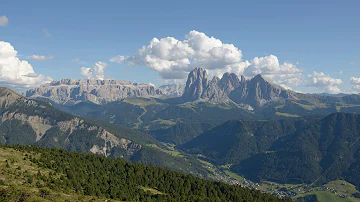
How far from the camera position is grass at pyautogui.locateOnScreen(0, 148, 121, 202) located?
318 feet

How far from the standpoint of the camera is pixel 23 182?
124500 millimetres

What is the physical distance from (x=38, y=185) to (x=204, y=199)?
10435cm

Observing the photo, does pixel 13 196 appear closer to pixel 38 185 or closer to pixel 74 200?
pixel 74 200

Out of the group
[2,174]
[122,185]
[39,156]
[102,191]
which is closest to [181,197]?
[122,185]

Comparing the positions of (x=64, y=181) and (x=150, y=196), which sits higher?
(x=64, y=181)

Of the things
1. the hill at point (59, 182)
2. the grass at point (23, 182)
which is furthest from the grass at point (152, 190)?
the grass at point (23, 182)

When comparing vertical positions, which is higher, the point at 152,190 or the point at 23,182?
the point at 23,182

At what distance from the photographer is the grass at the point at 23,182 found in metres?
96.9

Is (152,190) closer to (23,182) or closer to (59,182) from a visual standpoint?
(59,182)

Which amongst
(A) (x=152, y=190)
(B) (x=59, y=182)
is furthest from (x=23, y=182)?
(A) (x=152, y=190)

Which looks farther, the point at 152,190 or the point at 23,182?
the point at 152,190

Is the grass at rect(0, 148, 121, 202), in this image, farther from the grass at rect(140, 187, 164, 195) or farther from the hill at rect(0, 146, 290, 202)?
the grass at rect(140, 187, 164, 195)

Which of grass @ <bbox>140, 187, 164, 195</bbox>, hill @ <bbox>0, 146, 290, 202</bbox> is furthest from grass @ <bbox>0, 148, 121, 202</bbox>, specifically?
grass @ <bbox>140, 187, 164, 195</bbox>

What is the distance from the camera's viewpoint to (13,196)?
94.4 meters
